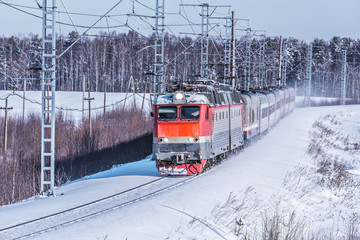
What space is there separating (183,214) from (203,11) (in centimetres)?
2390

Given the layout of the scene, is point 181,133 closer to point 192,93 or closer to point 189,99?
point 189,99

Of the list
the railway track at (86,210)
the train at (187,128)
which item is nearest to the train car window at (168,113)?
the train at (187,128)

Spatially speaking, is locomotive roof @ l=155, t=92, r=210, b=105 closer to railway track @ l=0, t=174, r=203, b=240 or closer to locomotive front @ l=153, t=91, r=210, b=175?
locomotive front @ l=153, t=91, r=210, b=175

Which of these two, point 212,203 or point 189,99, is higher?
point 189,99

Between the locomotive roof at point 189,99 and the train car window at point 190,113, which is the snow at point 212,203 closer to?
the train car window at point 190,113

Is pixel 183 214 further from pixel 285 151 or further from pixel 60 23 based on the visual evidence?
pixel 285 151

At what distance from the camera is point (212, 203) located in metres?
15.3

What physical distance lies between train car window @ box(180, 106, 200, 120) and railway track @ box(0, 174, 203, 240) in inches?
91.9

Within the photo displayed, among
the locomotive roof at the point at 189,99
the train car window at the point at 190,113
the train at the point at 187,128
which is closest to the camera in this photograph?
the train at the point at 187,128

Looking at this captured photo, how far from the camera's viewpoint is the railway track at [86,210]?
40.7ft

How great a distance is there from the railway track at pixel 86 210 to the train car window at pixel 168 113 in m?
2.34

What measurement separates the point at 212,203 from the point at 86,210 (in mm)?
3690

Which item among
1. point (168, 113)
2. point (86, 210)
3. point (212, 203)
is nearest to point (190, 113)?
point (168, 113)

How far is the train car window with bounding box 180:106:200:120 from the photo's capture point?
758 inches
